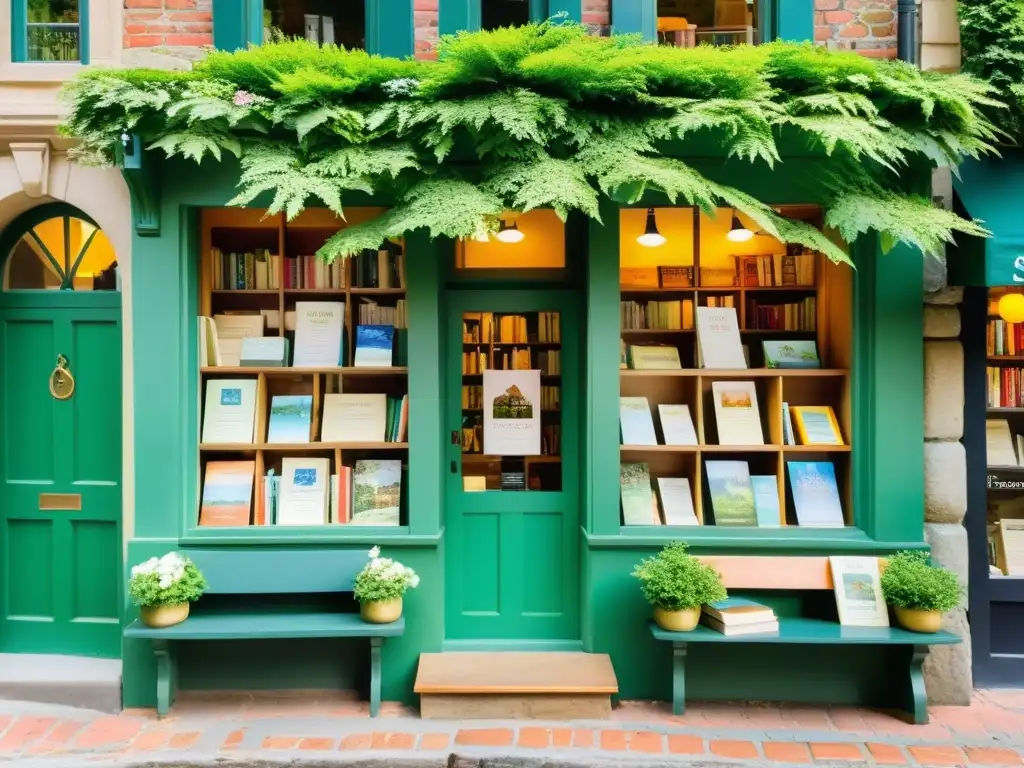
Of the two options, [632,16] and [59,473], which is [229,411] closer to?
[59,473]

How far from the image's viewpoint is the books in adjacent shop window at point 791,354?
5820 mm

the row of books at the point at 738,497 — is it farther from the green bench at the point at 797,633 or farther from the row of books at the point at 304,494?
the row of books at the point at 304,494

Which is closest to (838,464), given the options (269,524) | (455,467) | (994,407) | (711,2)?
(994,407)

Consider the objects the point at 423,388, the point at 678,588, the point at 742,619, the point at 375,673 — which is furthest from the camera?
the point at 423,388

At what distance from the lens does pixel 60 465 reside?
5754 millimetres

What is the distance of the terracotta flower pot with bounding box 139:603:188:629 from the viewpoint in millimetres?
5016

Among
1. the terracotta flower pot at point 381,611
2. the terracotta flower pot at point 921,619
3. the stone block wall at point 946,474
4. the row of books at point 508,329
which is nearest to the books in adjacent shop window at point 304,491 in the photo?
the terracotta flower pot at point 381,611

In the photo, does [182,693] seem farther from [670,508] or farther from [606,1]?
[606,1]

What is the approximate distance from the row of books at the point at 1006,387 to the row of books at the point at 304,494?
4.65 m

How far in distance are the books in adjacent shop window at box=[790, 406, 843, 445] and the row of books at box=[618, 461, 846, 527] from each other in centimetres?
19

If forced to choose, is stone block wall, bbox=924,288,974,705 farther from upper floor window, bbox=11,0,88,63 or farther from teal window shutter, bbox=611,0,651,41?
upper floor window, bbox=11,0,88,63

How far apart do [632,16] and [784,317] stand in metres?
2.59

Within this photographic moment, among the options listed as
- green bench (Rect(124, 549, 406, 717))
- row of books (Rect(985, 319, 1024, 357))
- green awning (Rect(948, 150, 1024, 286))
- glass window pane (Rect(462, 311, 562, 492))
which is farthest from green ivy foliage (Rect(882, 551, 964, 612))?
green bench (Rect(124, 549, 406, 717))

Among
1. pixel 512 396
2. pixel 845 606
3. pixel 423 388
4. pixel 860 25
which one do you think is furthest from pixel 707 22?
pixel 845 606
